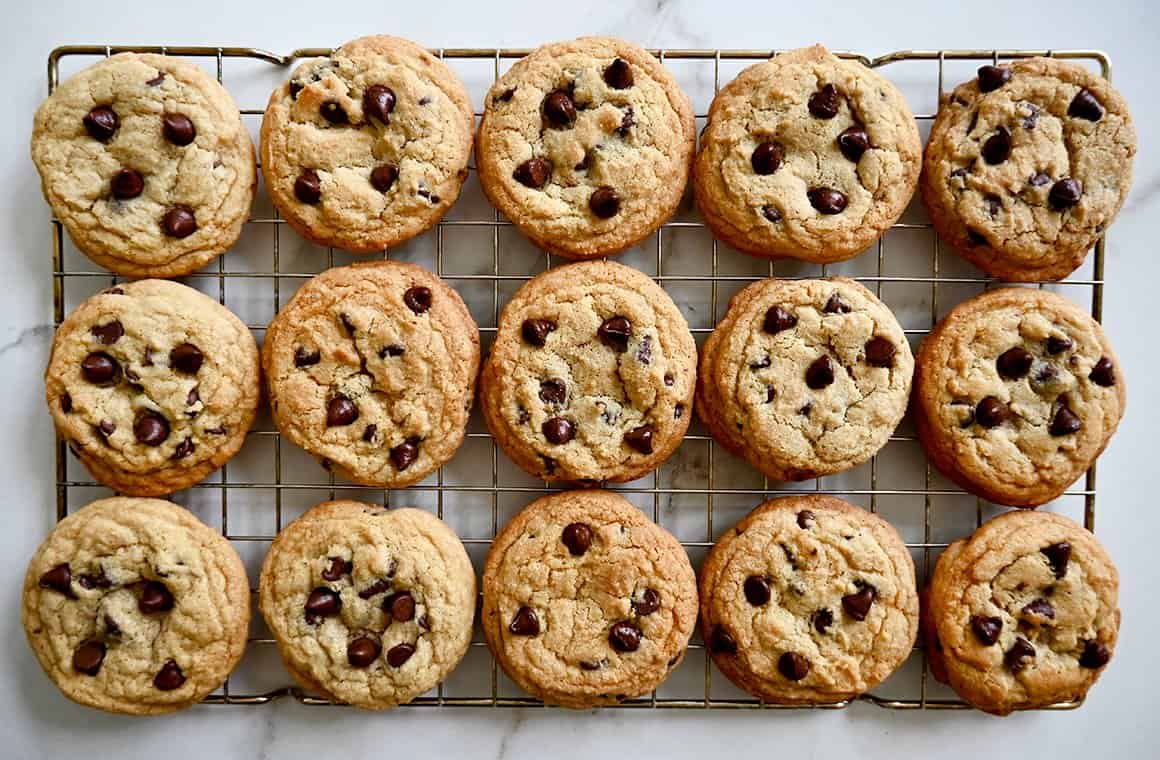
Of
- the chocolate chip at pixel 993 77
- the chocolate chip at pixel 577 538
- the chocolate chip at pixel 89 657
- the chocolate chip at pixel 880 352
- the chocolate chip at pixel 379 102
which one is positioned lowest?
the chocolate chip at pixel 89 657

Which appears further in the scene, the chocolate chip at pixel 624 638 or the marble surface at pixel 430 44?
the marble surface at pixel 430 44

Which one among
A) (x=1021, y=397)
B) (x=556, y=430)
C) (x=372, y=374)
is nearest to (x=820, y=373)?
(x=1021, y=397)

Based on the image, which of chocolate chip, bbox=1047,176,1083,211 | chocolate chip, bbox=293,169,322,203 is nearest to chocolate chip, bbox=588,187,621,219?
chocolate chip, bbox=293,169,322,203

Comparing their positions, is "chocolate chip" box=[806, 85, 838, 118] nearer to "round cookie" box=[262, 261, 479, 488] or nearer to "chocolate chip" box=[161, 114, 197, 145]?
→ "round cookie" box=[262, 261, 479, 488]

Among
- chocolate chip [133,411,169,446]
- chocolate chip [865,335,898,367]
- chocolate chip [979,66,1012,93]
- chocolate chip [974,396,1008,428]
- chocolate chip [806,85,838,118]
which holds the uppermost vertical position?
chocolate chip [979,66,1012,93]

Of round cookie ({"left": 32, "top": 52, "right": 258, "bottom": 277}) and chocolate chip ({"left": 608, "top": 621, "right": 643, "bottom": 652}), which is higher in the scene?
round cookie ({"left": 32, "top": 52, "right": 258, "bottom": 277})

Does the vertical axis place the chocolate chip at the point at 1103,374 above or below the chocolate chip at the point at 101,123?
below

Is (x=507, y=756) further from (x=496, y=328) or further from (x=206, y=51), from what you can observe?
(x=206, y=51)

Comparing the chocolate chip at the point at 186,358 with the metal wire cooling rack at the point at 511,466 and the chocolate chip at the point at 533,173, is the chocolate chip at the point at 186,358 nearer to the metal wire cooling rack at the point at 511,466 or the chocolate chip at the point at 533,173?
the metal wire cooling rack at the point at 511,466

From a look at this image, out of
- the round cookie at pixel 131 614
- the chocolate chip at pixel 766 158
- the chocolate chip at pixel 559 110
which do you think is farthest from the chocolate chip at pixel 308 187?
the chocolate chip at pixel 766 158
